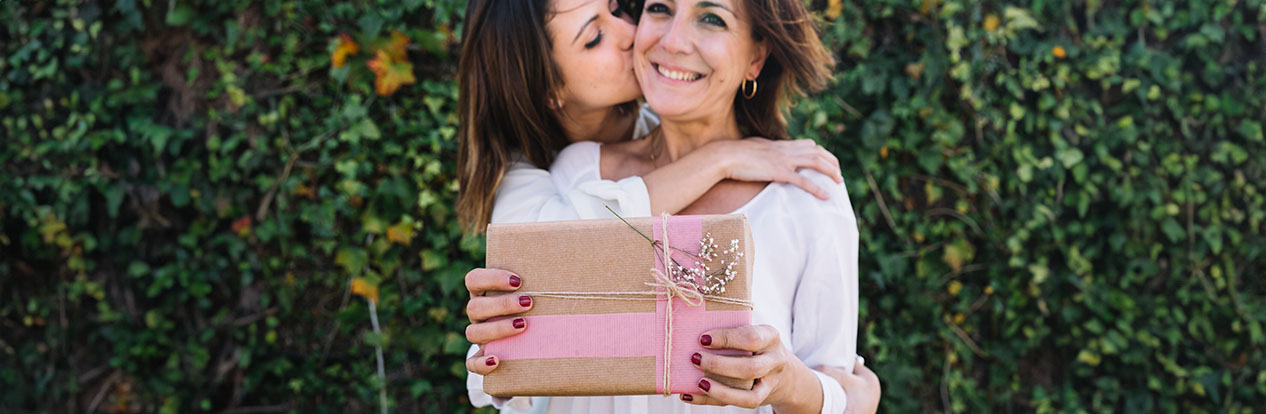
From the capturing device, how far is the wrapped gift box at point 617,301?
57.7 inches

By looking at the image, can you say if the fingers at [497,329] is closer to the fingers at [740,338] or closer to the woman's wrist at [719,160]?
the fingers at [740,338]

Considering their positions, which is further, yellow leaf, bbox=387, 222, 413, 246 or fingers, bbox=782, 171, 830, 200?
yellow leaf, bbox=387, 222, 413, 246

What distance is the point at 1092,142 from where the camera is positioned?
344 cm

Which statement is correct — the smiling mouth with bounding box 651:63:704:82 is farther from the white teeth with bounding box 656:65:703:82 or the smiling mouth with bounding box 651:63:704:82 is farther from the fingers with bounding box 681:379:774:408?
the fingers with bounding box 681:379:774:408

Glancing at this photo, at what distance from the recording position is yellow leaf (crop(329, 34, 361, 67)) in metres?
3.29

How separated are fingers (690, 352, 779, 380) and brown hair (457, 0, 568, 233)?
0.89 m

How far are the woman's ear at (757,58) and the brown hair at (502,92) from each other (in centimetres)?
45

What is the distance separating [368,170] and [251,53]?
2.09 ft

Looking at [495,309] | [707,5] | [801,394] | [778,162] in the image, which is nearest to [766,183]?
[778,162]

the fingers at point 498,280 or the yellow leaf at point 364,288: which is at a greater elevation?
the fingers at point 498,280

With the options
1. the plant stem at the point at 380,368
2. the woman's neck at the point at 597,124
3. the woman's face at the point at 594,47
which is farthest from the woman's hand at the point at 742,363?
the plant stem at the point at 380,368

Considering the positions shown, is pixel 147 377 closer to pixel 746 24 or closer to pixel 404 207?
pixel 404 207

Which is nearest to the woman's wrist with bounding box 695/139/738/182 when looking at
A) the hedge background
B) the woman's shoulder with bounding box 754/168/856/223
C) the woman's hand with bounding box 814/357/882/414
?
the woman's shoulder with bounding box 754/168/856/223

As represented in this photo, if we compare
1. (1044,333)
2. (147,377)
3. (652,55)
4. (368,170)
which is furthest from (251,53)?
(1044,333)
